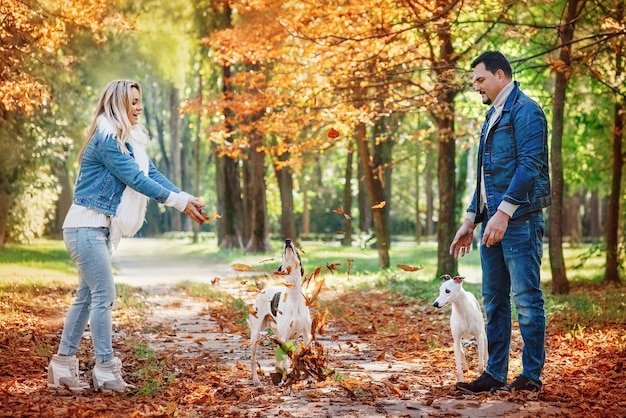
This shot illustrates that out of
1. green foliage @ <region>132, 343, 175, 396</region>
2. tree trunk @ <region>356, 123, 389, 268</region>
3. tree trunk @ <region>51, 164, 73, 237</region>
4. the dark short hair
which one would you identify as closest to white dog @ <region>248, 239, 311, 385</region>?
green foliage @ <region>132, 343, 175, 396</region>

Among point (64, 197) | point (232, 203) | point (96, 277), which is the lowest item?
point (96, 277)

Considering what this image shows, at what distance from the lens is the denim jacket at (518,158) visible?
632cm

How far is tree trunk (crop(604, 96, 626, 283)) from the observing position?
710 inches

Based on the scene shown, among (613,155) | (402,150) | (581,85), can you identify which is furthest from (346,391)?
(402,150)

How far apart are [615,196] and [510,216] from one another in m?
13.4

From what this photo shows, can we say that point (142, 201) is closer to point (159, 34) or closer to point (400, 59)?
point (400, 59)

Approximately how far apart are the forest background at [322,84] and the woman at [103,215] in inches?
34.2

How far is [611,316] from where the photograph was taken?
11.9 m

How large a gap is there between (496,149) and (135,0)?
2292 centimetres

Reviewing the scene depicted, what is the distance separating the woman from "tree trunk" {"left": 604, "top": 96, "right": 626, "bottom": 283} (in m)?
13.0

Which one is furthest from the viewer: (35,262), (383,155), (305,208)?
(305,208)

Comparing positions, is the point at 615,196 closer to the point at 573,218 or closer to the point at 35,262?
the point at 35,262

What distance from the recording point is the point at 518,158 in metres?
6.47

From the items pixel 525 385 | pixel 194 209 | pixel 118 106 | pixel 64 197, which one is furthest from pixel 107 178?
pixel 64 197
